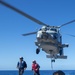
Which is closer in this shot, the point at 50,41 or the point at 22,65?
the point at 22,65

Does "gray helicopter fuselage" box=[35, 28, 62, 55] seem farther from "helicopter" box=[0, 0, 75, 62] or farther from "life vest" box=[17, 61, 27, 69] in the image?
"life vest" box=[17, 61, 27, 69]

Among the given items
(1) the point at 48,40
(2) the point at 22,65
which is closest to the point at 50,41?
(1) the point at 48,40

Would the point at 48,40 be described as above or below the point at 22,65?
above

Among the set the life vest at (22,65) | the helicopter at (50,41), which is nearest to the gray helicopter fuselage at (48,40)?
the helicopter at (50,41)

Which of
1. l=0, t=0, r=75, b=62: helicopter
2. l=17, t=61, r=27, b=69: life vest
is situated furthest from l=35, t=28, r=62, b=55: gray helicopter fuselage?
l=17, t=61, r=27, b=69: life vest

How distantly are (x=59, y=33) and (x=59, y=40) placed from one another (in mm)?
942

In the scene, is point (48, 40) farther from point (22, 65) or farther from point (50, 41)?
point (22, 65)

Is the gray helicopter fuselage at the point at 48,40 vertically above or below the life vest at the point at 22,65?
above

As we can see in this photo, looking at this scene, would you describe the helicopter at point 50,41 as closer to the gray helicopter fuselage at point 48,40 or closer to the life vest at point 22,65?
the gray helicopter fuselage at point 48,40

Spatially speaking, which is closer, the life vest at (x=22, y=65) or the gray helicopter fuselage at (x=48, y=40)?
the life vest at (x=22, y=65)

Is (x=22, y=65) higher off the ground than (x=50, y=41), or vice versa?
(x=50, y=41)

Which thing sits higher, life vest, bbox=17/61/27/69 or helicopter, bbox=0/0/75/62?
helicopter, bbox=0/0/75/62

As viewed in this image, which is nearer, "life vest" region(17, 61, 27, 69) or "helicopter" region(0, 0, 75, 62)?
"life vest" region(17, 61, 27, 69)

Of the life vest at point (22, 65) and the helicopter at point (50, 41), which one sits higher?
the helicopter at point (50, 41)
